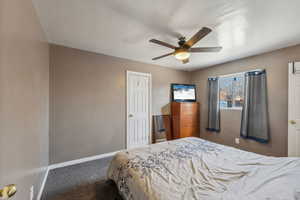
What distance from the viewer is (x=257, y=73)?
2947 mm

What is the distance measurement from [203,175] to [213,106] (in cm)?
291

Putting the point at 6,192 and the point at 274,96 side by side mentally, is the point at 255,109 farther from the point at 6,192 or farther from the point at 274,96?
the point at 6,192

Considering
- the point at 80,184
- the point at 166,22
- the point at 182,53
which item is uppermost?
the point at 166,22

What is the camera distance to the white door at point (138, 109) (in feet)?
11.3

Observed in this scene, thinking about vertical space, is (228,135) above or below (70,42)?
below

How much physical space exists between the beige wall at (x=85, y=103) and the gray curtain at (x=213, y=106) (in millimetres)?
2300

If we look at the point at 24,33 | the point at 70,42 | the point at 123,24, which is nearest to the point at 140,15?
the point at 123,24

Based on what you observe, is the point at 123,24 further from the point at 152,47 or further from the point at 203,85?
the point at 203,85

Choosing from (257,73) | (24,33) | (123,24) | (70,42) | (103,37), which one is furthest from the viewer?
(257,73)

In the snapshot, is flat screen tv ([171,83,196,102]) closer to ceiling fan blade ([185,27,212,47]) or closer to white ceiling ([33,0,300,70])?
white ceiling ([33,0,300,70])

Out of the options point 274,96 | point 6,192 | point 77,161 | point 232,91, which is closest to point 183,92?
point 232,91

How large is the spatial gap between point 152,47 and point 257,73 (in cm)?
250

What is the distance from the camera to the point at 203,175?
1.29m

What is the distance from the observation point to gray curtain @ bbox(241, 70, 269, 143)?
2838mm
